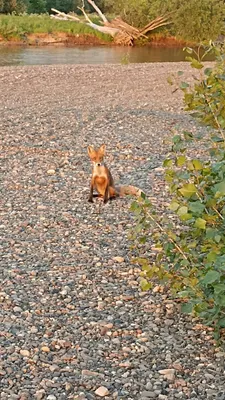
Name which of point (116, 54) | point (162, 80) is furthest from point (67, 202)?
point (116, 54)

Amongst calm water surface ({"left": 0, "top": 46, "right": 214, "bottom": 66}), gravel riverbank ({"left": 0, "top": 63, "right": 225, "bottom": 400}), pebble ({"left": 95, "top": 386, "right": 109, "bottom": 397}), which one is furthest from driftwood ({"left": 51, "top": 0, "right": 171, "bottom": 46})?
pebble ({"left": 95, "top": 386, "right": 109, "bottom": 397})

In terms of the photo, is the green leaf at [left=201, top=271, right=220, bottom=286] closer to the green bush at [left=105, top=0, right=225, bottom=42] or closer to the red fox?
the red fox

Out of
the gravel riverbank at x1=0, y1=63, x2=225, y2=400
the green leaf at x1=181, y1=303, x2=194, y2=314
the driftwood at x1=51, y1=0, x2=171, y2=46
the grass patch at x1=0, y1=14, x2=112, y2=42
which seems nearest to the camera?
the gravel riverbank at x1=0, y1=63, x2=225, y2=400

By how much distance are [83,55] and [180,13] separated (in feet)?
35.4

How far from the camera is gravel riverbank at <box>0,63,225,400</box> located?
3.53 meters

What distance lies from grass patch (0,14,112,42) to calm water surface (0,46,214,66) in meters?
2.97

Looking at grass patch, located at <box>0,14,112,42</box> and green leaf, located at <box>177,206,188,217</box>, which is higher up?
green leaf, located at <box>177,206,188,217</box>

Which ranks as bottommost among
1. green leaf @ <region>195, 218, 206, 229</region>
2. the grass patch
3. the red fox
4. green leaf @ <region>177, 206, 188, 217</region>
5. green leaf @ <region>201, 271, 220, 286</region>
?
the grass patch

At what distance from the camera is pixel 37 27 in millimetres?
35219

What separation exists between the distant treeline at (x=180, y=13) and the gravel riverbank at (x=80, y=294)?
1026 inches

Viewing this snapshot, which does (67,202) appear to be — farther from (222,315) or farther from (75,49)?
(75,49)

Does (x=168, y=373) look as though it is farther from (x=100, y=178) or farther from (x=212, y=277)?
(x=100, y=178)

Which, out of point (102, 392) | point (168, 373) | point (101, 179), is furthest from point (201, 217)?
point (101, 179)

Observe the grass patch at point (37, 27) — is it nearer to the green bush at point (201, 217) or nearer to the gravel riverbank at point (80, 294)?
the gravel riverbank at point (80, 294)
